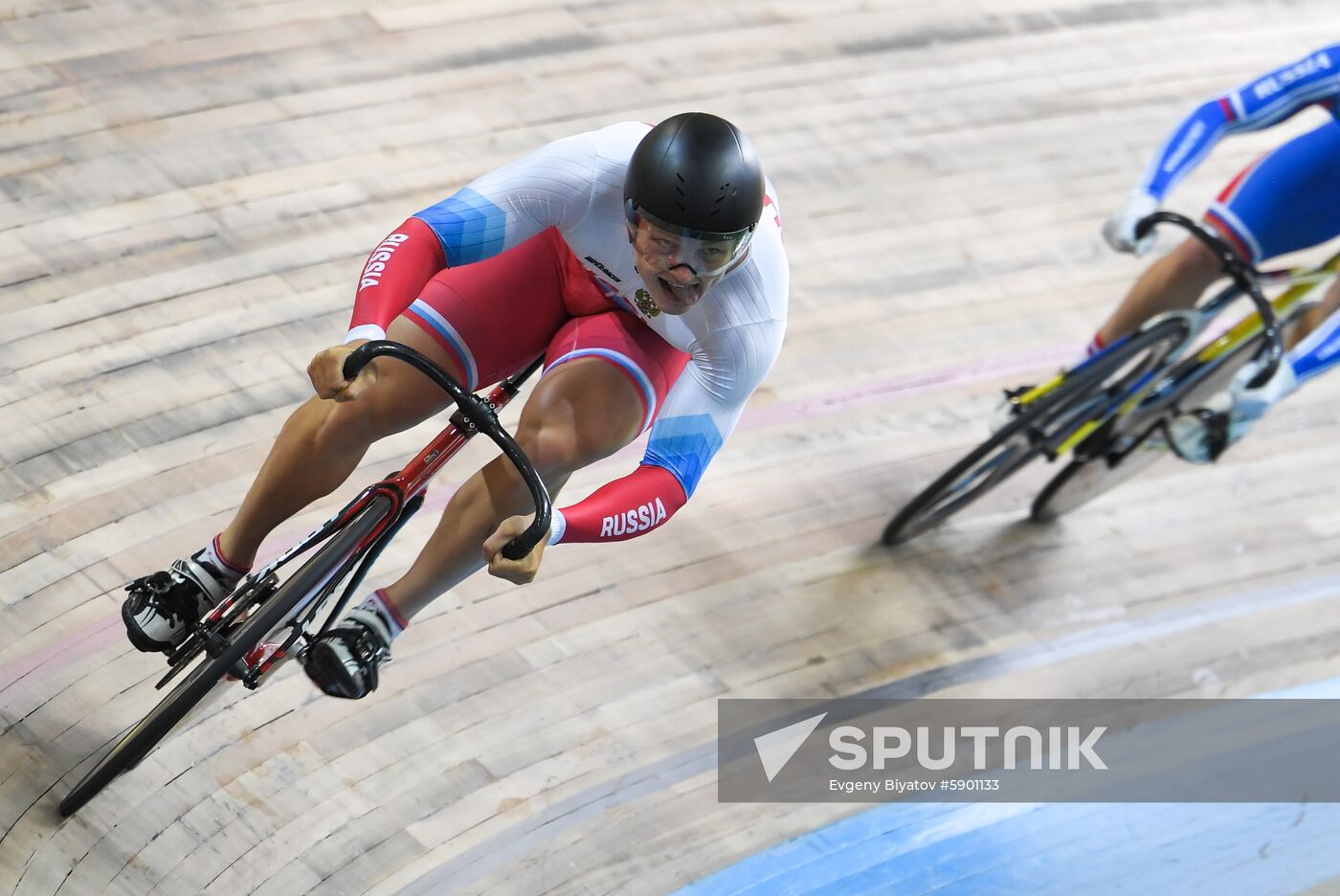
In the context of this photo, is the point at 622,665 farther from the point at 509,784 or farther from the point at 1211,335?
the point at 1211,335

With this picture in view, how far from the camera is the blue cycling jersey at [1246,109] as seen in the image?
3203mm

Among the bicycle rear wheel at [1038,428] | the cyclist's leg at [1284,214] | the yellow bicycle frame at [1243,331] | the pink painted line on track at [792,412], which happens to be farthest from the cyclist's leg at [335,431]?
the cyclist's leg at [1284,214]

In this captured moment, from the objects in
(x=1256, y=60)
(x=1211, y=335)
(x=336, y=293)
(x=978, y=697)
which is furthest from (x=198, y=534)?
(x=1256, y=60)

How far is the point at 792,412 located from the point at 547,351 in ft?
4.73

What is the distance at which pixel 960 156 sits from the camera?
4758mm

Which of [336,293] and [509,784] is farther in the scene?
Answer: [336,293]

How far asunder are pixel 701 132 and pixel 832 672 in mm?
1712

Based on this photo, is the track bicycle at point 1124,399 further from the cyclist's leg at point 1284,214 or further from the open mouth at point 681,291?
the open mouth at point 681,291

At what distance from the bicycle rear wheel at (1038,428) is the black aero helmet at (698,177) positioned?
5.21ft

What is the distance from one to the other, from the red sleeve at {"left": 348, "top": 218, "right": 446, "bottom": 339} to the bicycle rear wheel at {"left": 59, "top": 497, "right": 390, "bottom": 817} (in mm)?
338

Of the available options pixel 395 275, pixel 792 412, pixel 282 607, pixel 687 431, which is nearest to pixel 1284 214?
pixel 792 412

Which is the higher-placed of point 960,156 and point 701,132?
point 701,132

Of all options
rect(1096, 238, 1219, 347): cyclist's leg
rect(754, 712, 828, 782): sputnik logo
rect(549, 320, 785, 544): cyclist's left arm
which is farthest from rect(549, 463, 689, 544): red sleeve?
rect(1096, 238, 1219, 347): cyclist's leg

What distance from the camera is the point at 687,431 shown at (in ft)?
7.57
